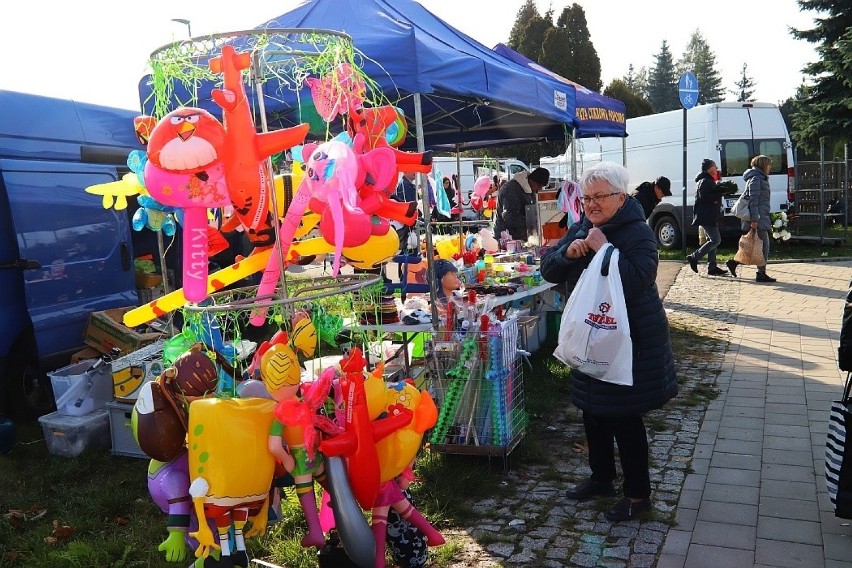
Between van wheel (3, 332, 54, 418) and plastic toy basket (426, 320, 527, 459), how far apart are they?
3493 mm

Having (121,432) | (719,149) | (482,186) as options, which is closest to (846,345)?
(121,432)

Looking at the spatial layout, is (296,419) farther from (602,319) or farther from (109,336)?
(109,336)

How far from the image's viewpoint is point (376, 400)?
278 cm

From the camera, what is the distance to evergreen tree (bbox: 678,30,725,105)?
6334 cm

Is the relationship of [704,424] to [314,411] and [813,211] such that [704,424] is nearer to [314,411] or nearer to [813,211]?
[314,411]

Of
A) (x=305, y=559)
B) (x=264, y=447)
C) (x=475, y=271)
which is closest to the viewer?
(x=264, y=447)

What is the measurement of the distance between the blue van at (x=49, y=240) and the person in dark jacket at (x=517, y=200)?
176 inches

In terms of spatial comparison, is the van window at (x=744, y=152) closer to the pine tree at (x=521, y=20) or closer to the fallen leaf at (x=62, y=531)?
the fallen leaf at (x=62, y=531)

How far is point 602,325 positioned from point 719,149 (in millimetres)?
12437

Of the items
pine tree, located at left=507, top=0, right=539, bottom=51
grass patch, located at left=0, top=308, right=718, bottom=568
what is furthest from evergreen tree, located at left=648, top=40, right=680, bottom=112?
grass patch, located at left=0, top=308, right=718, bottom=568

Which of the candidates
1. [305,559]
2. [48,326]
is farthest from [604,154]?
[305,559]

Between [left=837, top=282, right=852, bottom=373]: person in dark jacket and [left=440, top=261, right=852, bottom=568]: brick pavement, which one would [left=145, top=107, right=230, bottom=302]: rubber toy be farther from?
[left=837, top=282, right=852, bottom=373]: person in dark jacket

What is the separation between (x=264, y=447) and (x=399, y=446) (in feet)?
1.84

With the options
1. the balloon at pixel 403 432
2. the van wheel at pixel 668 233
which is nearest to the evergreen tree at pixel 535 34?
the van wheel at pixel 668 233
